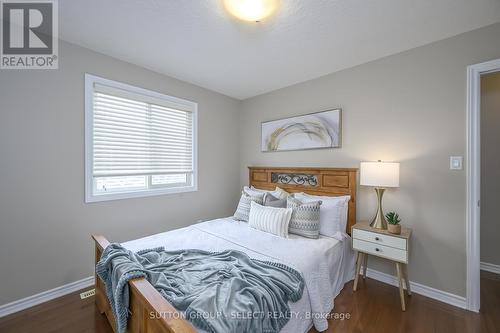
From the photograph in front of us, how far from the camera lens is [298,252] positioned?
6.27ft

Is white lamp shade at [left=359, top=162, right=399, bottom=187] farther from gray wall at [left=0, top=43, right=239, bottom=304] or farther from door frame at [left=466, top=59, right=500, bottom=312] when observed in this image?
gray wall at [left=0, top=43, right=239, bottom=304]

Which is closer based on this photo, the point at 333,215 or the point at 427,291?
the point at 427,291

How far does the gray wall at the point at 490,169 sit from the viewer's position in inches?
103

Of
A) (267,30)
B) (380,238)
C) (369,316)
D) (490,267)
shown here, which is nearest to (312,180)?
(380,238)

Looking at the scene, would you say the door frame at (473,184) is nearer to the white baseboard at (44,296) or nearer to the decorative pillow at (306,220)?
the decorative pillow at (306,220)

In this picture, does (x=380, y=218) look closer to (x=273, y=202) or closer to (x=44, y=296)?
(x=273, y=202)

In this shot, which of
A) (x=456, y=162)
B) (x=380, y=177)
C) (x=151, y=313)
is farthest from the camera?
(x=380, y=177)

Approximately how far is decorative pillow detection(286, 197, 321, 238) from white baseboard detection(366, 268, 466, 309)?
3.10ft

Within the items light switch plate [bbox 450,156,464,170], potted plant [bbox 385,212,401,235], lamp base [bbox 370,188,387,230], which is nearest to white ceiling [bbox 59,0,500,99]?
light switch plate [bbox 450,156,464,170]

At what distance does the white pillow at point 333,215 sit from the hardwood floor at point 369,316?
647 millimetres

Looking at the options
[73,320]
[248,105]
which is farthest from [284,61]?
[73,320]

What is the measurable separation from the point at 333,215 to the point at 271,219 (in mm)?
715

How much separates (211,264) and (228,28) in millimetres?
2035

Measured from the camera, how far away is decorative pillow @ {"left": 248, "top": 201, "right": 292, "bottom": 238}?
2314 mm
